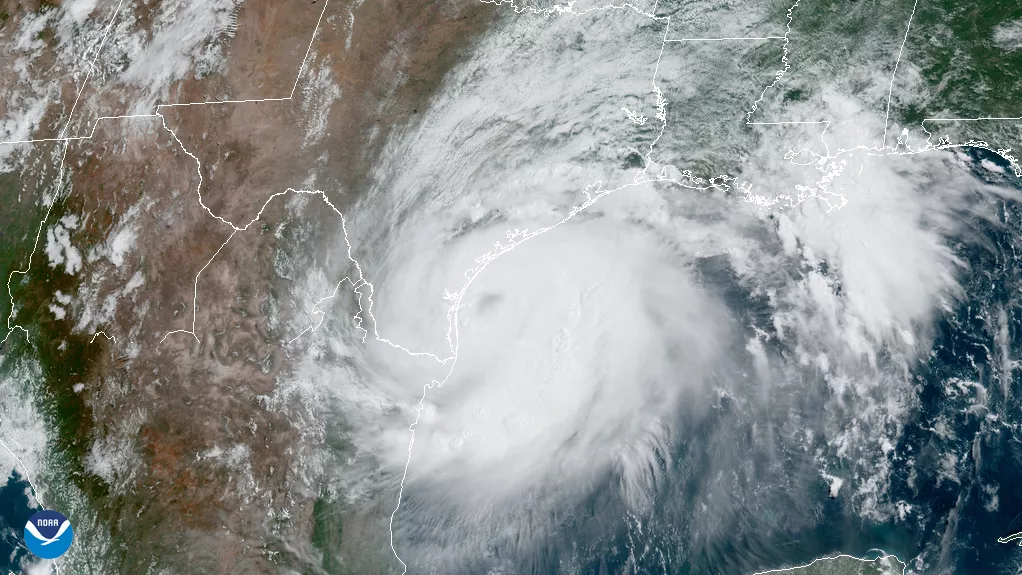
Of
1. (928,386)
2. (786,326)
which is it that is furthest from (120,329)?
(928,386)

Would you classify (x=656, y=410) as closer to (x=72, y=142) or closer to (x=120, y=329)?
(x=120, y=329)

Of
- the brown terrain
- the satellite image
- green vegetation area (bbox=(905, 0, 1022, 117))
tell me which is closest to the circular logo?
the satellite image

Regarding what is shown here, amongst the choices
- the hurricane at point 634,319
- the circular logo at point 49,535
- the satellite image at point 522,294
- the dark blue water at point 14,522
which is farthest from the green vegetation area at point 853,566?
the dark blue water at point 14,522

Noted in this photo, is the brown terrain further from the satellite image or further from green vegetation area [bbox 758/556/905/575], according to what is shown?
green vegetation area [bbox 758/556/905/575]

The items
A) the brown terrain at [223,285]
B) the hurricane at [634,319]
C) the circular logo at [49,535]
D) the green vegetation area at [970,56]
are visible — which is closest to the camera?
the hurricane at [634,319]

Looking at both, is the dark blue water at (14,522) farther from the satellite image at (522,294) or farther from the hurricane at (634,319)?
the hurricane at (634,319)
